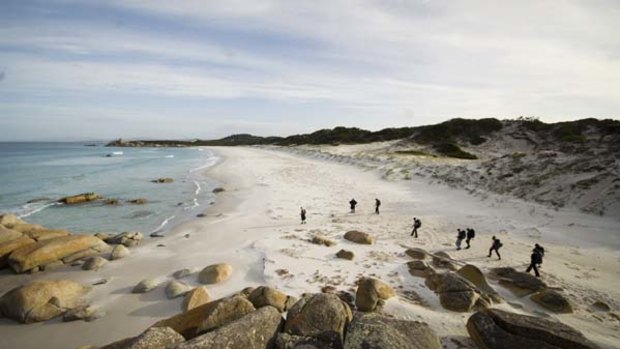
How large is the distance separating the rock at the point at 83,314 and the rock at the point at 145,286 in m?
1.38

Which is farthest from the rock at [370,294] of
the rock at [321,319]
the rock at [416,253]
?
the rock at [416,253]

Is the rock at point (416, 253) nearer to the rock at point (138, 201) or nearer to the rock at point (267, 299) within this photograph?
the rock at point (267, 299)


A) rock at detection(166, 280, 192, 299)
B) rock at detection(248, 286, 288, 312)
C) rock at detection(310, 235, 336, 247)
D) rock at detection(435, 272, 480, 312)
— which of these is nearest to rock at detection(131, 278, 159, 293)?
rock at detection(166, 280, 192, 299)

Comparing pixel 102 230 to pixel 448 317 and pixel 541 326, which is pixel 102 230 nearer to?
pixel 448 317

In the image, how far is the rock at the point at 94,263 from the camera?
1338 centimetres

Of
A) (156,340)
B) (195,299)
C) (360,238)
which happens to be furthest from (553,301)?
(156,340)

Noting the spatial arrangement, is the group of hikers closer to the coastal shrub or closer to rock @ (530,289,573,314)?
rock @ (530,289,573,314)

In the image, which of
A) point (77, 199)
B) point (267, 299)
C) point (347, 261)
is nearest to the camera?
point (267, 299)

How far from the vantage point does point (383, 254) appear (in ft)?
45.8

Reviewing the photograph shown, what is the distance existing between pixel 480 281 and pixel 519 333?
12.5 feet

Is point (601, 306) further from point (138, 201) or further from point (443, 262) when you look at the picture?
point (138, 201)

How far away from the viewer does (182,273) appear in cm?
1247

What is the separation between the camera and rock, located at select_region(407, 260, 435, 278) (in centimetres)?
1166

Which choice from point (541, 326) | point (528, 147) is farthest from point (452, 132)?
point (541, 326)
